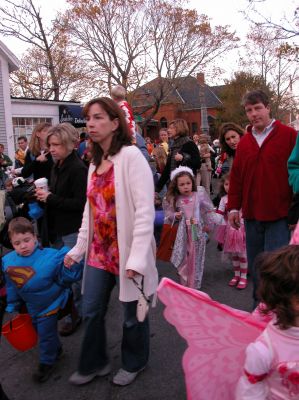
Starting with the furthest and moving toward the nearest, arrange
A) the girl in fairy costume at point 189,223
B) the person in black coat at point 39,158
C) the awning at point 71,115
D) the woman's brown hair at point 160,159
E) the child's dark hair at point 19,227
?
1. the awning at point 71,115
2. the woman's brown hair at point 160,159
3. the girl in fairy costume at point 189,223
4. the person in black coat at point 39,158
5. the child's dark hair at point 19,227

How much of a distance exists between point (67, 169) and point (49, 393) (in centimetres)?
175

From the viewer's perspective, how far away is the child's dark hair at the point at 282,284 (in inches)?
63.9

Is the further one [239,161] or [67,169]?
[67,169]

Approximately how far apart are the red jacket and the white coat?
0.92 m

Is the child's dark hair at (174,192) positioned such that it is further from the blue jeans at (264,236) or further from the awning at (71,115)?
the awning at (71,115)

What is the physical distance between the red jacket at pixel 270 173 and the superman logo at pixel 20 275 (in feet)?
5.72

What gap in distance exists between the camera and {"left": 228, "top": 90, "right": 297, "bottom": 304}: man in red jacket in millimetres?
2938

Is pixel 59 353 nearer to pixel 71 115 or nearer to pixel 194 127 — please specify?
pixel 71 115

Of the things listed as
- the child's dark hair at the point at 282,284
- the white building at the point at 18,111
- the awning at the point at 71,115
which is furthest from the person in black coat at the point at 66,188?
the awning at the point at 71,115

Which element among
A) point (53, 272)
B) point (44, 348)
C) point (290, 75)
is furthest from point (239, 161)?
point (290, 75)

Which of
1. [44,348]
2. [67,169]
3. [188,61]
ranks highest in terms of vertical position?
[188,61]

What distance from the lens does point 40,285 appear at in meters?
2.96

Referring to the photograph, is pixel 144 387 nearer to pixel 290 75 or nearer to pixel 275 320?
pixel 275 320

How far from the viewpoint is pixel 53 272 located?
9.87 feet
